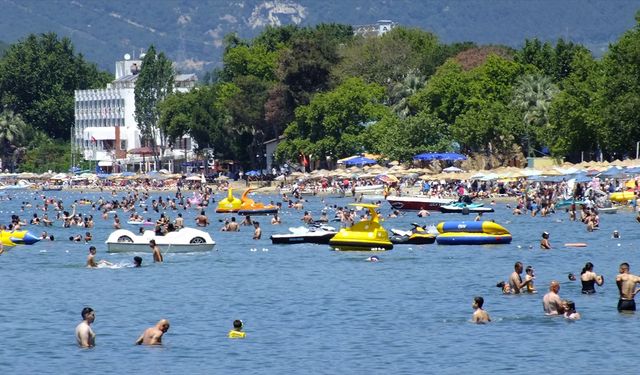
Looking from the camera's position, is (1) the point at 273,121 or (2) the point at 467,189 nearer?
(2) the point at 467,189

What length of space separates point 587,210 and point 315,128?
209 ft

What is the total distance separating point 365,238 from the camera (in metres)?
62.8

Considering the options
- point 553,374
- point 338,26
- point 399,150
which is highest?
point 338,26

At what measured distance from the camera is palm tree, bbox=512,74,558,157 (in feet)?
399

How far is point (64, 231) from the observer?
84062mm

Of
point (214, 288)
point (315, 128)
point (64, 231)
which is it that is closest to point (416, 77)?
point (315, 128)

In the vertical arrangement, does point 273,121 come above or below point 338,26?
below

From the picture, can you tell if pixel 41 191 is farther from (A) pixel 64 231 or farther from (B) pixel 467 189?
(A) pixel 64 231

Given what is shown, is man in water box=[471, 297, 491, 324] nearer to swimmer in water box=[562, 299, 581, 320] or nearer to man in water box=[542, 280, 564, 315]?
man in water box=[542, 280, 564, 315]

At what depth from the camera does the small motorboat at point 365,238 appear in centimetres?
6262

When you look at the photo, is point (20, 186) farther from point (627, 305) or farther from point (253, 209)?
point (627, 305)

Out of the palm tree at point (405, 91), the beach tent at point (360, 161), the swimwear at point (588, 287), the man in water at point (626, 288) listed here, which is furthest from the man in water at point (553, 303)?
the palm tree at point (405, 91)


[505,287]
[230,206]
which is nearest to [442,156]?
[230,206]

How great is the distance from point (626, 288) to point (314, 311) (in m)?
9.58
